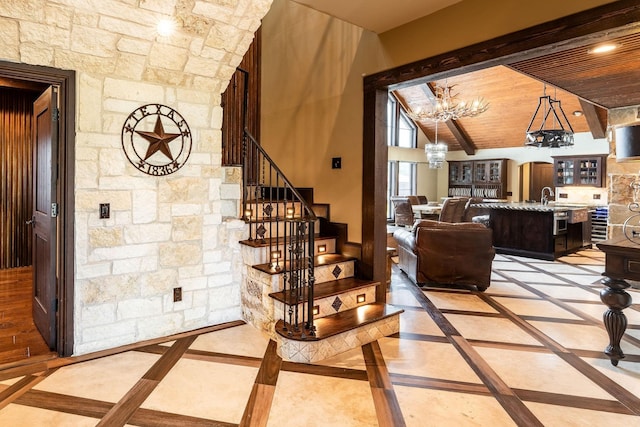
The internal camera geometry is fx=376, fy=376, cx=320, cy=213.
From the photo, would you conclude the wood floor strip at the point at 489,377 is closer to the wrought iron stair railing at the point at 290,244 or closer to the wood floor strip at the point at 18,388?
the wrought iron stair railing at the point at 290,244

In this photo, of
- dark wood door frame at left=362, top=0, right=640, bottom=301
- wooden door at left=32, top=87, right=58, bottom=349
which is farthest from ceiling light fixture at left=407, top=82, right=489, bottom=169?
wooden door at left=32, top=87, right=58, bottom=349

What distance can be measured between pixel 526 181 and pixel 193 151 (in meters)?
11.2

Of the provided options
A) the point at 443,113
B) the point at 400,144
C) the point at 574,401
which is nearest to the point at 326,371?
the point at 574,401

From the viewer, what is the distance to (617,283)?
2996 mm

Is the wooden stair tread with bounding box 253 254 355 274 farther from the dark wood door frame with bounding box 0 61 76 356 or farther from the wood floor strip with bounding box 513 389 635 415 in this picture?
the wood floor strip with bounding box 513 389 635 415

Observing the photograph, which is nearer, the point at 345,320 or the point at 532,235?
the point at 345,320

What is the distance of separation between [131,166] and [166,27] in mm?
1133

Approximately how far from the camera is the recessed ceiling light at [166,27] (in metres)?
2.80

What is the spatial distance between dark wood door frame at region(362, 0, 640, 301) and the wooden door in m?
2.70

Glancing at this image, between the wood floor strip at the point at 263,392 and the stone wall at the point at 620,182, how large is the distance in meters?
5.33

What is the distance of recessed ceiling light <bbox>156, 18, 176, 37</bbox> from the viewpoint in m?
2.80

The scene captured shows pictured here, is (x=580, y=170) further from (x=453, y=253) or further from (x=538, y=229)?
(x=453, y=253)

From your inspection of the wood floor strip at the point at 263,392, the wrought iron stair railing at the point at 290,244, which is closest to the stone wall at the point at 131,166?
the wrought iron stair railing at the point at 290,244

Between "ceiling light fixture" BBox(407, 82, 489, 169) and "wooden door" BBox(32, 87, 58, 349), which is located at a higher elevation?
"ceiling light fixture" BBox(407, 82, 489, 169)
